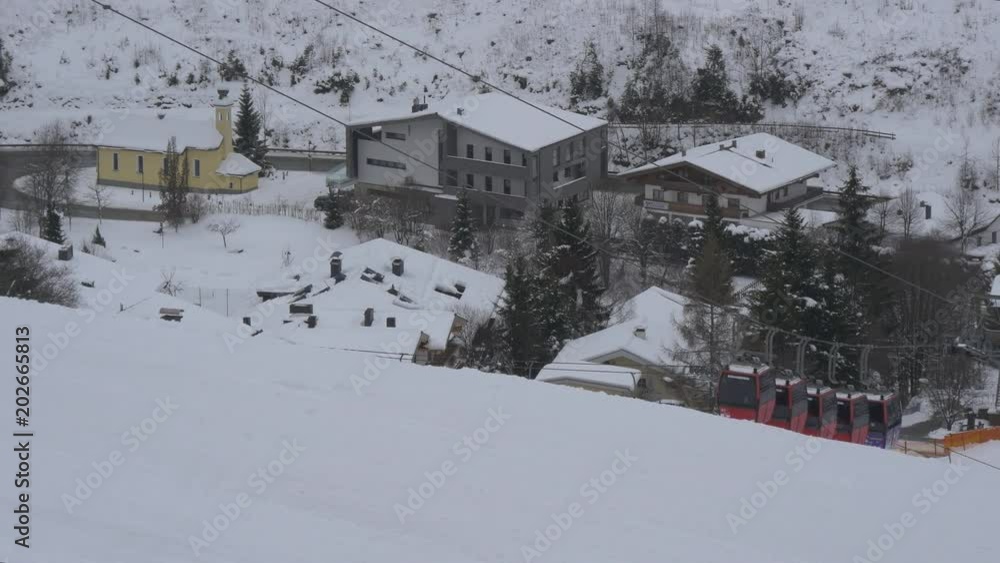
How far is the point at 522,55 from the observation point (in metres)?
35.8

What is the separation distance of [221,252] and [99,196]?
181 inches

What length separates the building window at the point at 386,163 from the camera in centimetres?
3103

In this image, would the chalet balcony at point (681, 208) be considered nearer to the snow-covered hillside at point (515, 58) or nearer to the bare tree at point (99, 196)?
the snow-covered hillside at point (515, 58)

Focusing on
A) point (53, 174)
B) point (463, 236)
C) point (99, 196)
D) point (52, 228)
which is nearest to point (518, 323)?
point (463, 236)

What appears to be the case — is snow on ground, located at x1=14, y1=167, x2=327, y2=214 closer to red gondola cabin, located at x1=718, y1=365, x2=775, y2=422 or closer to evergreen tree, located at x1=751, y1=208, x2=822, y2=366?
evergreen tree, located at x1=751, y1=208, x2=822, y2=366

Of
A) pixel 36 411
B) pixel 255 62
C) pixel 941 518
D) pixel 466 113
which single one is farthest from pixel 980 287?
pixel 255 62

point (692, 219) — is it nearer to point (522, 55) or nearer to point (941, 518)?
point (522, 55)

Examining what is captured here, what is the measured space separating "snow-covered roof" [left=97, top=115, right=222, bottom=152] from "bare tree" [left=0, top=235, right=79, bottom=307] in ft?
37.4

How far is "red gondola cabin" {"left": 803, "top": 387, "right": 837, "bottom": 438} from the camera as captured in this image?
1336 cm

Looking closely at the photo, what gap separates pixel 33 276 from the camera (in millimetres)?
16250

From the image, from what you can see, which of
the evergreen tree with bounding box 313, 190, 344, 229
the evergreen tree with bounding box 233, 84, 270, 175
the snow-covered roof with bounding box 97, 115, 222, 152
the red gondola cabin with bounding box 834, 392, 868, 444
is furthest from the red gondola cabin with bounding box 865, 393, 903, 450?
the evergreen tree with bounding box 233, 84, 270, 175

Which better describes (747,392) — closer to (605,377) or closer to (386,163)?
(605,377)

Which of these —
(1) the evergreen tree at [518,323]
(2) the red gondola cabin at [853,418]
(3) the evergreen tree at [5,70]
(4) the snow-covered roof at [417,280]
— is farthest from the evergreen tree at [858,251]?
(3) the evergreen tree at [5,70]

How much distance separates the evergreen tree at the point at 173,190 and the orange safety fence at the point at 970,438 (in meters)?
17.2
